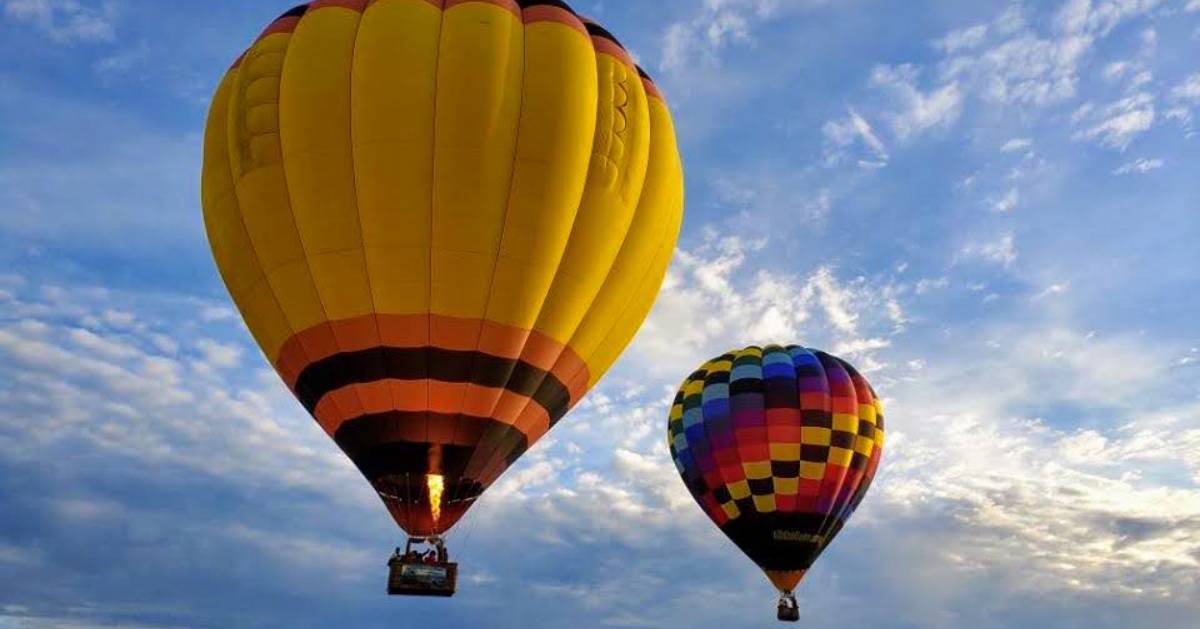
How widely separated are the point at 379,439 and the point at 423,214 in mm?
2707

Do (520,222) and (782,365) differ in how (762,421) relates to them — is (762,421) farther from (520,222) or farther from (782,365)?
(520,222)

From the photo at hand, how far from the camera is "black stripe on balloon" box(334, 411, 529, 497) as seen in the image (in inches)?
448

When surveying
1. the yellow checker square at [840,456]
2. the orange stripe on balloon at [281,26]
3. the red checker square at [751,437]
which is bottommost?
the yellow checker square at [840,456]

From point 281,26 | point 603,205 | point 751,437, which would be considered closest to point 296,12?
point 281,26

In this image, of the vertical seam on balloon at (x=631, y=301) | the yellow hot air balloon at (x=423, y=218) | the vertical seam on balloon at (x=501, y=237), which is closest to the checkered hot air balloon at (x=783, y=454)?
the vertical seam on balloon at (x=631, y=301)

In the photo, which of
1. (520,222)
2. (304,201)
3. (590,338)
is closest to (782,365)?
(590,338)

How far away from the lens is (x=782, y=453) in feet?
68.4

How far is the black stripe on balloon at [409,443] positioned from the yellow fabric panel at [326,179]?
1.35 meters

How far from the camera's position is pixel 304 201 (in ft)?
37.2

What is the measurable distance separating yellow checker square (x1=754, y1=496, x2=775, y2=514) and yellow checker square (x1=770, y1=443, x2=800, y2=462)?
0.86 m

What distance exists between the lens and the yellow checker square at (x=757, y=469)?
68.5 feet

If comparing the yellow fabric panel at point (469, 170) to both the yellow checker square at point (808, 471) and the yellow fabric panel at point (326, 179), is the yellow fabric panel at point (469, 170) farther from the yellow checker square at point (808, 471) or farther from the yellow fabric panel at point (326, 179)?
the yellow checker square at point (808, 471)

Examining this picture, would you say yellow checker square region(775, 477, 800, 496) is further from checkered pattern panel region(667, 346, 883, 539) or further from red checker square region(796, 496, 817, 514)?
red checker square region(796, 496, 817, 514)

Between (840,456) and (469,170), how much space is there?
12.9m
